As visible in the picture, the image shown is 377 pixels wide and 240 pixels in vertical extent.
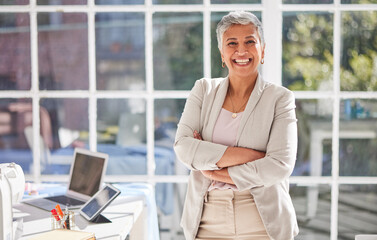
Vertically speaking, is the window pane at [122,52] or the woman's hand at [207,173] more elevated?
the window pane at [122,52]

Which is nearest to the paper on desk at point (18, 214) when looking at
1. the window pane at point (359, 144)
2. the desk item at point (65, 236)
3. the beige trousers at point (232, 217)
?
the desk item at point (65, 236)

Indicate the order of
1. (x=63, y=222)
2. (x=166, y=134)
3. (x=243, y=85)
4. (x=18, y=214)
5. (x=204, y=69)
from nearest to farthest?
(x=63, y=222) → (x=243, y=85) → (x=18, y=214) → (x=204, y=69) → (x=166, y=134)

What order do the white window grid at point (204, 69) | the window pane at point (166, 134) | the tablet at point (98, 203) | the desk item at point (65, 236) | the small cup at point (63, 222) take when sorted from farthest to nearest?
the window pane at point (166, 134) → the white window grid at point (204, 69) → the tablet at point (98, 203) → the small cup at point (63, 222) → the desk item at point (65, 236)

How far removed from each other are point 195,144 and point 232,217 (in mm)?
395

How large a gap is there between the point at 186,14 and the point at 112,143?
3.61 ft

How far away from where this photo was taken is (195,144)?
2199 mm

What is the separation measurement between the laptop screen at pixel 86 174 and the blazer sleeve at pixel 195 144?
2.01 feet

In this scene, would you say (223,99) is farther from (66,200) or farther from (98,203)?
(66,200)

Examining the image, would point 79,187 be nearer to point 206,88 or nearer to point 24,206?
point 24,206

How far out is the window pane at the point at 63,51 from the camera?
10.7 ft

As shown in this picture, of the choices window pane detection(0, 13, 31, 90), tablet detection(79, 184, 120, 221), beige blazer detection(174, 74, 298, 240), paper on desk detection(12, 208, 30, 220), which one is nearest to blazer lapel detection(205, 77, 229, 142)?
beige blazer detection(174, 74, 298, 240)

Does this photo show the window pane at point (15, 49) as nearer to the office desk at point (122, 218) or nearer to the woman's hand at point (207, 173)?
the office desk at point (122, 218)

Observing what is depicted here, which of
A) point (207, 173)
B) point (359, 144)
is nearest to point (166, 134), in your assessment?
point (207, 173)

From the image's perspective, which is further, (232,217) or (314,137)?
(314,137)
